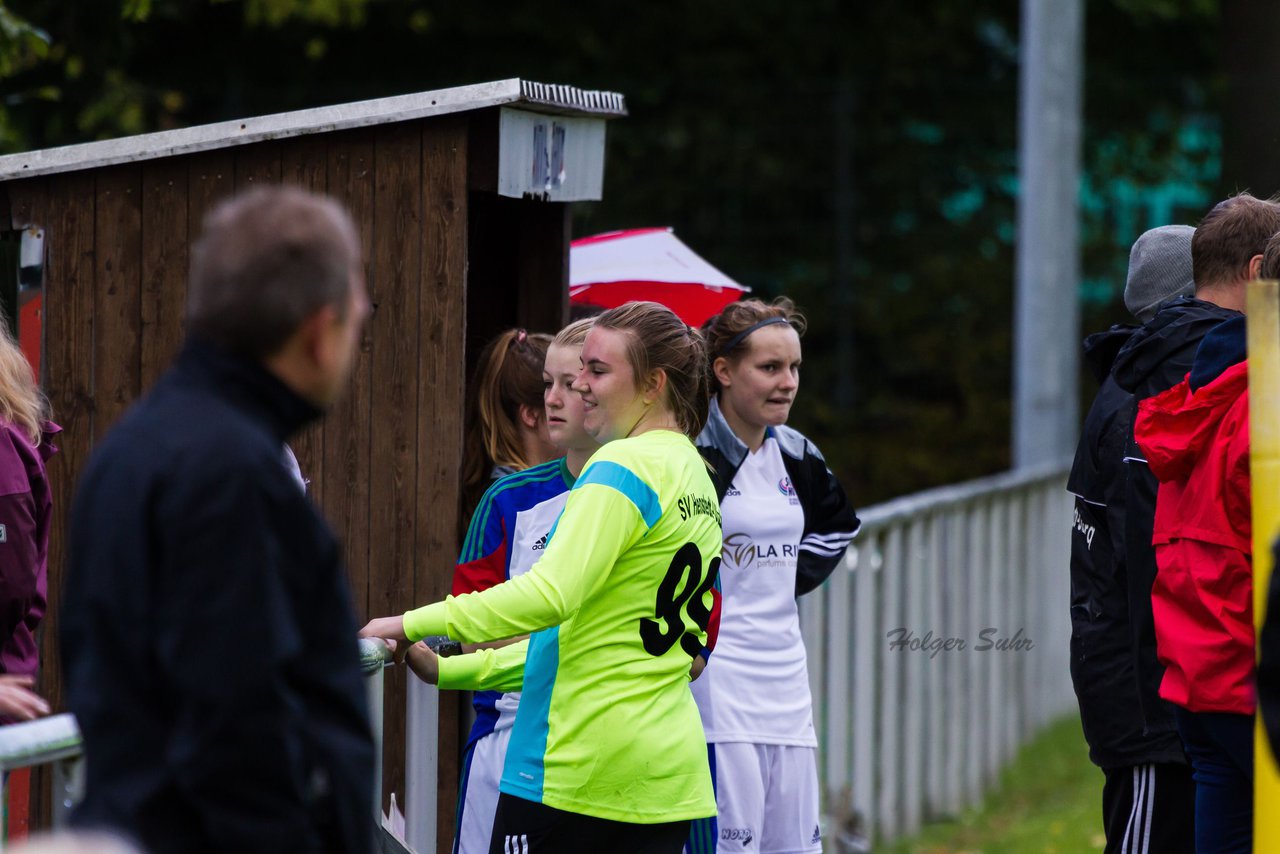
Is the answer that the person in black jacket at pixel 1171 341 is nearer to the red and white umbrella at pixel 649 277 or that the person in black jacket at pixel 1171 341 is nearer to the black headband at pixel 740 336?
the black headband at pixel 740 336

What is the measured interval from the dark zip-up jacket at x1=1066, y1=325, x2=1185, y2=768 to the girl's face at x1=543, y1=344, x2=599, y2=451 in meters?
1.26

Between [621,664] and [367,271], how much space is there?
58.5 inches

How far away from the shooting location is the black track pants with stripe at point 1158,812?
159 inches

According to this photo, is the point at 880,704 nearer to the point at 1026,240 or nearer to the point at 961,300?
the point at 1026,240

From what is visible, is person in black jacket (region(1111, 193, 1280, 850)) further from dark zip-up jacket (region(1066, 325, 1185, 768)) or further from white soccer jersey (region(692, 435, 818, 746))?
white soccer jersey (region(692, 435, 818, 746))

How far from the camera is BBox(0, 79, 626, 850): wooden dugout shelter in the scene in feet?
14.1

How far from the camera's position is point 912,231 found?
12.6 meters

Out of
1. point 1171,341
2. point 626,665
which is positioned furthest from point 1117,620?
point 626,665

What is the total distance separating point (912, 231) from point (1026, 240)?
8.48ft

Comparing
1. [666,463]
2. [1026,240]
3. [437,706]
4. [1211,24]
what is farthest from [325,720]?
[1211,24]

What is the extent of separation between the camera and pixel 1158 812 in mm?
4078

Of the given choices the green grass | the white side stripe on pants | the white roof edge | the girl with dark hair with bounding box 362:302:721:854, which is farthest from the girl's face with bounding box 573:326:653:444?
the green grass

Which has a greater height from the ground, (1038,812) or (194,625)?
(194,625)

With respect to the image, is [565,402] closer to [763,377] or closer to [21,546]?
[763,377]
